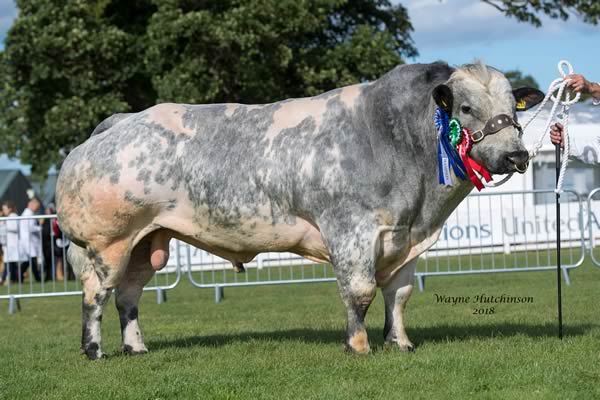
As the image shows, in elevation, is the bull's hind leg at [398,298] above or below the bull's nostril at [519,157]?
below

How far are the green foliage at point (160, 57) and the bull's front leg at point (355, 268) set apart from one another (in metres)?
19.0

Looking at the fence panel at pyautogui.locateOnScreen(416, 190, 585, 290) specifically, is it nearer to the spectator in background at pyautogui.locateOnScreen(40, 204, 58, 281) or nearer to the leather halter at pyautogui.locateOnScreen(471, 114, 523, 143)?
the spectator in background at pyautogui.locateOnScreen(40, 204, 58, 281)

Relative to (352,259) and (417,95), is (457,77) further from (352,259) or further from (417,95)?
(352,259)

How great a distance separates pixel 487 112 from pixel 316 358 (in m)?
2.46

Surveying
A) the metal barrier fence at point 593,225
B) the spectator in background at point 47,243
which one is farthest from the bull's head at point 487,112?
the spectator in background at point 47,243

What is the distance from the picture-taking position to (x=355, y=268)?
800 cm

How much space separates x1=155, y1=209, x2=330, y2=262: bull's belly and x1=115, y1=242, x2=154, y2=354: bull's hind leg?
635mm

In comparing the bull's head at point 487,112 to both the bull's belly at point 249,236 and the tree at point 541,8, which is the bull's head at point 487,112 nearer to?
the bull's belly at point 249,236

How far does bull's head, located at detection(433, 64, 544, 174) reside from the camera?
24.8 ft

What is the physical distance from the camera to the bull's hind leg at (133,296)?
926 cm

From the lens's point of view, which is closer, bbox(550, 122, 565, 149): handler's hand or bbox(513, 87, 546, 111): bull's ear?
bbox(513, 87, 546, 111): bull's ear

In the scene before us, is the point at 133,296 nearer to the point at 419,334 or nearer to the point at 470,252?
the point at 419,334

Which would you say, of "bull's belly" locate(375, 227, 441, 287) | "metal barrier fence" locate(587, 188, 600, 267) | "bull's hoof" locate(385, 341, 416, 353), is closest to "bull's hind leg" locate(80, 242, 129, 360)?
"bull's belly" locate(375, 227, 441, 287)

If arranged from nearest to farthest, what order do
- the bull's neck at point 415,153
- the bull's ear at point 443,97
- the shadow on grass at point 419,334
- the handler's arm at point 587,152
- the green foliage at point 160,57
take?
the bull's ear at point 443,97 → the bull's neck at point 415,153 → the handler's arm at point 587,152 → the shadow on grass at point 419,334 → the green foliage at point 160,57
